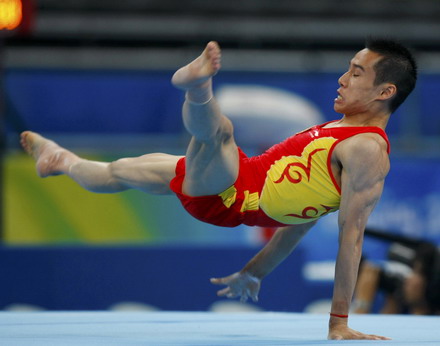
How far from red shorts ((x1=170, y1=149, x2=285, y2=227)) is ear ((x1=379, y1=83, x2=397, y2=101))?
0.65 metres

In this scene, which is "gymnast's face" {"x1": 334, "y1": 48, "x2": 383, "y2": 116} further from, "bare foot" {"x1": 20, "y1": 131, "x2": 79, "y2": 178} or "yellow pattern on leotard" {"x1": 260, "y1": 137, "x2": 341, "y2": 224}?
"bare foot" {"x1": 20, "y1": 131, "x2": 79, "y2": 178}

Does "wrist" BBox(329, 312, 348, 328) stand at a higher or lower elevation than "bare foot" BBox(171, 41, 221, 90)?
lower

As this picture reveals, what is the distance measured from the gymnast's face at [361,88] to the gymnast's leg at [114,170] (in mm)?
806

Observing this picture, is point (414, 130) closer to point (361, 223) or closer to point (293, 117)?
point (293, 117)

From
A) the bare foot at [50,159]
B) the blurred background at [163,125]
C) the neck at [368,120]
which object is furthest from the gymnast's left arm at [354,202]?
the blurred background at [163,125]

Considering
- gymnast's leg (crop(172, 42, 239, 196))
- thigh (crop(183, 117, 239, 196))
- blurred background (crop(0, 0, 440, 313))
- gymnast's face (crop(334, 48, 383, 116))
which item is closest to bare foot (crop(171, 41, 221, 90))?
gymnast's leg (crop(172, 42, 239, 196))

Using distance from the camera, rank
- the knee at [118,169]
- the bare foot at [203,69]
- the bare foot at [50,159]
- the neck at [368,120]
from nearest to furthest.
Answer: the bare foot at [203,69] → the neck at [368,120] → the knee at [118,169] → the bare foot at [50,159]

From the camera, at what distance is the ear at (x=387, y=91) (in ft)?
11.3

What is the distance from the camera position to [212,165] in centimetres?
324

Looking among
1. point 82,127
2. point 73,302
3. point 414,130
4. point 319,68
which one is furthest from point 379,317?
point 319,68

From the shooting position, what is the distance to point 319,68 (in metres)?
11.2

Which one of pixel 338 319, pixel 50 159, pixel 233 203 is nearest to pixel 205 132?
pixel 233 203

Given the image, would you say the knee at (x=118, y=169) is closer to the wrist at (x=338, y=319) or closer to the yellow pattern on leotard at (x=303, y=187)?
the yellow pattern on leotard at (x=303, y=187)

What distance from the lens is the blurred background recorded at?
19.8ft
